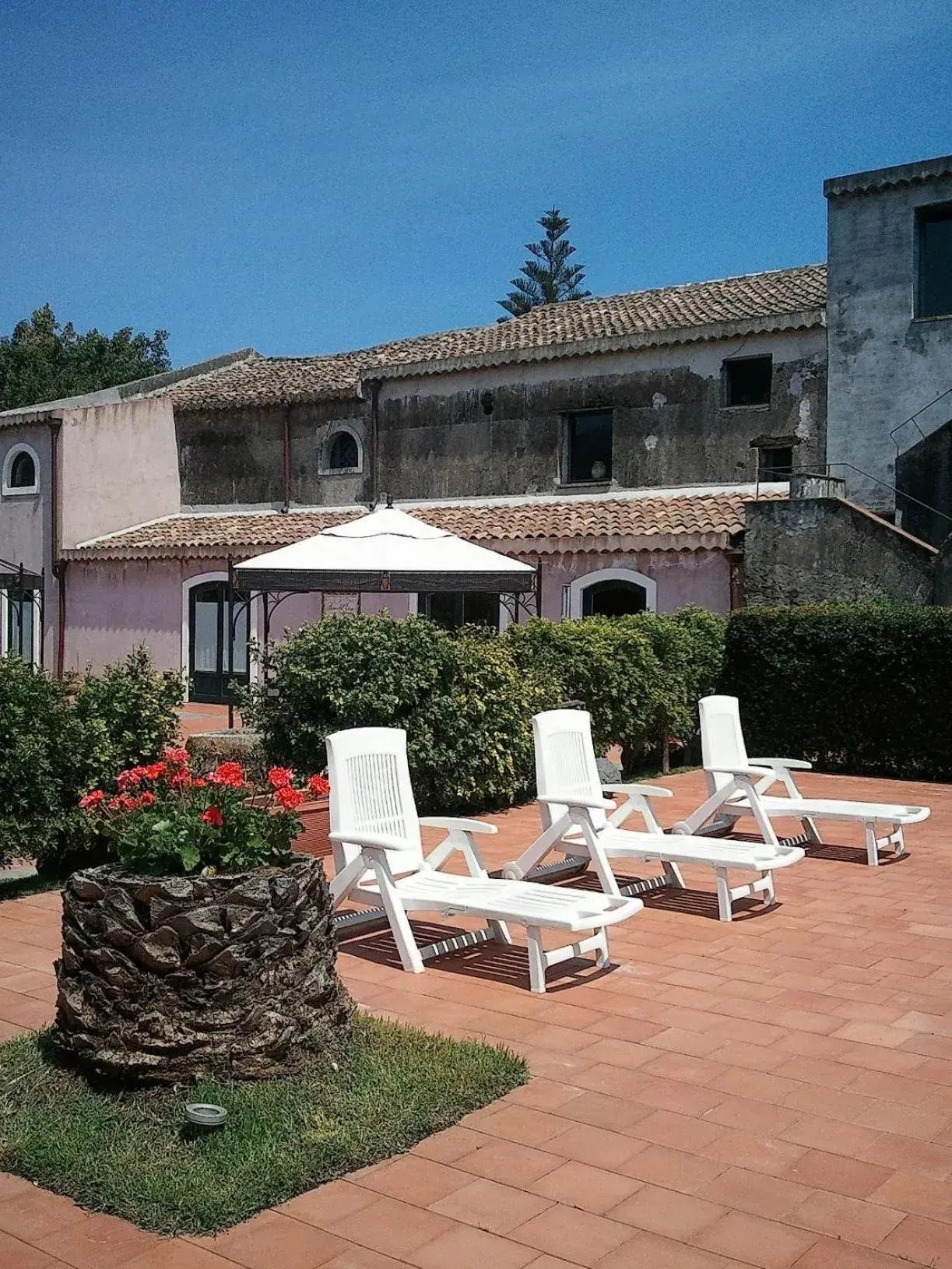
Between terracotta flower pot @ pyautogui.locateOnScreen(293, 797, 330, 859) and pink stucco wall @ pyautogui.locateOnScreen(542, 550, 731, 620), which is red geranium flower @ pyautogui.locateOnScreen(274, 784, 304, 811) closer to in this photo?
terracotta flower pot @ pyautogui.locateOnScreen(293, 797, 330, 859)

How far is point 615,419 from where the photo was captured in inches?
911

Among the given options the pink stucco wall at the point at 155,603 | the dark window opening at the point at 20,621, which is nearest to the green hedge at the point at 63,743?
the pink stucco wall at the point at 155,603

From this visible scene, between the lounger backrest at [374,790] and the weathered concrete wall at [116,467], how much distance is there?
21.4 meters

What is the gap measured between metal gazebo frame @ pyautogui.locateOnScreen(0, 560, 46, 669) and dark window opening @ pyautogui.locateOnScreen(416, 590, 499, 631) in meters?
9.31

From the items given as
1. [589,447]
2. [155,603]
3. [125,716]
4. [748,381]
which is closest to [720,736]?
[125,716]

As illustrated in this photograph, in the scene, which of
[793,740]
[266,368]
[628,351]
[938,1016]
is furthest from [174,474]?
[938,1016]

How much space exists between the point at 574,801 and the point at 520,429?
17864 mm

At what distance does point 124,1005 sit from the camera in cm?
436

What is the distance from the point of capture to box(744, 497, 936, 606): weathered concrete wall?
55.3 feet

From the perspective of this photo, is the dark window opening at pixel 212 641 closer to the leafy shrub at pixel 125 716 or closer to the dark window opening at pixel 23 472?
the dark window opening at pixel 23 472

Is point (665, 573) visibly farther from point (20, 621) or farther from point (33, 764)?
point (20, 621)

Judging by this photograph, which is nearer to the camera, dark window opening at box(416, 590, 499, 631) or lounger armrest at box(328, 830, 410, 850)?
lounger armrest at box(328, 830, 410, 850)

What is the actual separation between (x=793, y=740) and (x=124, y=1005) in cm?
1113

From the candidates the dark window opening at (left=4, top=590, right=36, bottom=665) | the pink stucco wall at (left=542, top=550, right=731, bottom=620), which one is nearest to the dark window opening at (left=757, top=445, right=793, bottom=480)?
the pink stucco wall at (left=542, top=550, right=731, bottom=620)
